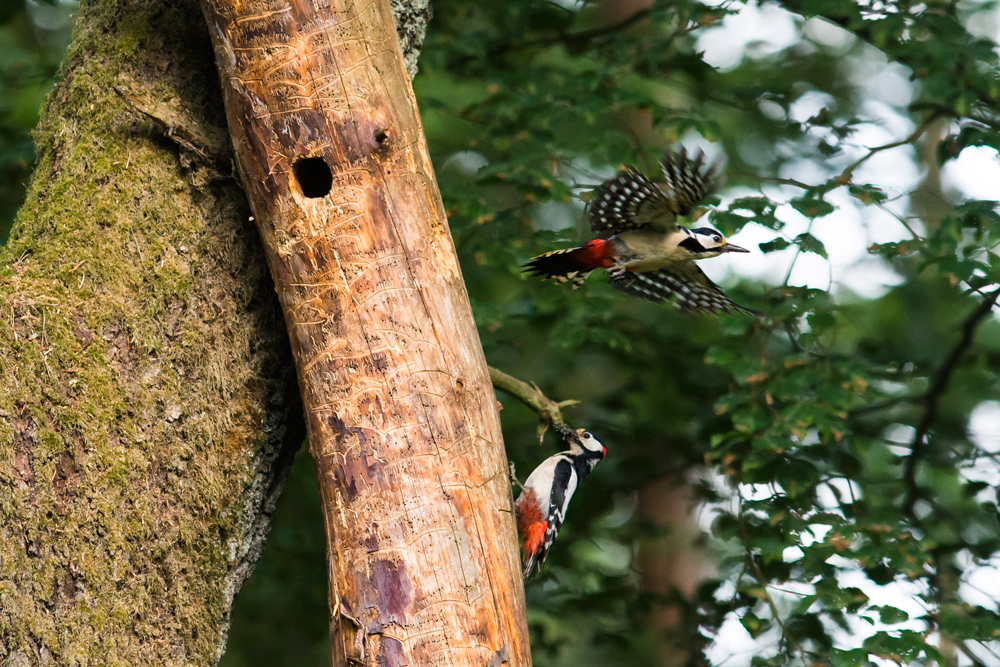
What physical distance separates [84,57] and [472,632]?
2.06 meters

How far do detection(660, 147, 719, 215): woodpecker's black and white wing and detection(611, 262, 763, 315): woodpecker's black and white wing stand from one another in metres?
0.43

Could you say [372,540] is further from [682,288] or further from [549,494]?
[682,288]

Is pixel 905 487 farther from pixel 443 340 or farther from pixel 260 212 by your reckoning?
pixel 260 212

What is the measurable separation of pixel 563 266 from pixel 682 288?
2.11 ft

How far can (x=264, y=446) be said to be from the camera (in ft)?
7.91

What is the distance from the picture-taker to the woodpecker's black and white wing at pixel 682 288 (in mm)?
3602

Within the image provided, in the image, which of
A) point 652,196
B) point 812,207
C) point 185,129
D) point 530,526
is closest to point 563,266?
point 652,196

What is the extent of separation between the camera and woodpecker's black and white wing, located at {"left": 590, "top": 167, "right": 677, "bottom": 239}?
132 inches

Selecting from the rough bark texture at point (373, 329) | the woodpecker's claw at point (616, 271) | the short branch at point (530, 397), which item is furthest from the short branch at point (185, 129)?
the woodpecker's claw at point (616, 271)

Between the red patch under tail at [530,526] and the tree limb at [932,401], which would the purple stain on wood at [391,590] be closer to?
the red patch under tail at [530,526]

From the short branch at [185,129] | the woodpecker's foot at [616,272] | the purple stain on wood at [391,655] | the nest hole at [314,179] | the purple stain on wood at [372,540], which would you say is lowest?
the woodpecker's foot at [616,272]

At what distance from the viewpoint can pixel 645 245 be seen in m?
3.56

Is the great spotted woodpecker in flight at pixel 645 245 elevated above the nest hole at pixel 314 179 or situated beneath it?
situated beneath

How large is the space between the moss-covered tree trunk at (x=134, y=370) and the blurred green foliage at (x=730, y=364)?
1.27 m
